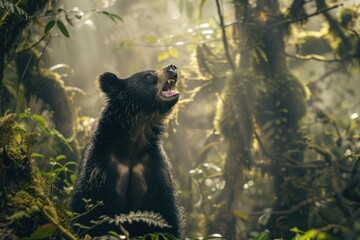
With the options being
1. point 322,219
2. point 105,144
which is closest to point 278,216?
point 322,219

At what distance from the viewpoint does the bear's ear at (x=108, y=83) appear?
6035 mm

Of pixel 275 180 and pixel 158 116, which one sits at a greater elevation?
pixel 158 116

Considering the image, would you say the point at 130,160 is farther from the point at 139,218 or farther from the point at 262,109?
the point at 262,109

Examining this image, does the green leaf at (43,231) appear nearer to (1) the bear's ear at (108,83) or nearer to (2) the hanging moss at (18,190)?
(2) the hanging moss at (18,190)

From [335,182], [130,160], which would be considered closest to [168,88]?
[130,160]

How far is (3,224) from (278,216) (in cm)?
473

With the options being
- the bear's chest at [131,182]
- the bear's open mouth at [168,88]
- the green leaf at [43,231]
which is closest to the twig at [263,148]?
the bear's open mouth at [168,88]

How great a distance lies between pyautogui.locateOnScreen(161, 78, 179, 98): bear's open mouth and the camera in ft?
19.9

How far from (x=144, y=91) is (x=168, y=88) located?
35 centimetres

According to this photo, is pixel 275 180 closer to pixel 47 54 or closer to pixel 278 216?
pixel 278 216

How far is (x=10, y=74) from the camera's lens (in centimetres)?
712

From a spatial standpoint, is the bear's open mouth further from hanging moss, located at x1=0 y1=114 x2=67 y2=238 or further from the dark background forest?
hanging moss, located at x1=0 y1=114 x2=67 y2=238

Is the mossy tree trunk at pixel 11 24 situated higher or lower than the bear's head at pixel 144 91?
higher

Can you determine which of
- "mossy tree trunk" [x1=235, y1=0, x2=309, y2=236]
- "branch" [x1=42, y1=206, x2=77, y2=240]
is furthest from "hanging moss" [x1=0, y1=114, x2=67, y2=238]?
"mossy tree trunk" [x1=235, y1=0, x2=309, y2=236]
